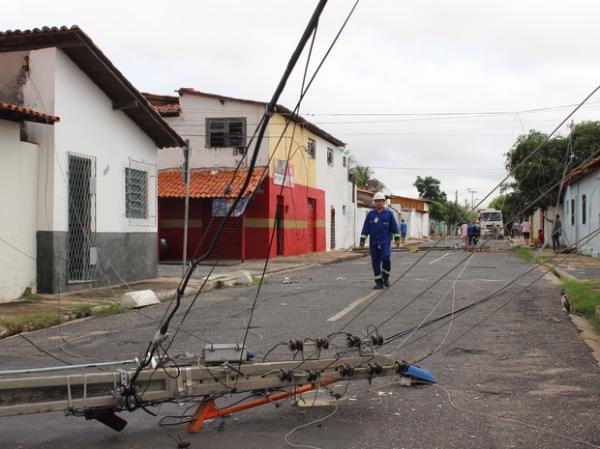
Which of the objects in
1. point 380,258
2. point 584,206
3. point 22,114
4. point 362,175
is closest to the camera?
point 22,114

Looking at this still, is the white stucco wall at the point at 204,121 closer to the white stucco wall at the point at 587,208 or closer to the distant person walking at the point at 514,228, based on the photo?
the distant person walking at the point at 514,228

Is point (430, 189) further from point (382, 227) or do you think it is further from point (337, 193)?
point (382, 227)

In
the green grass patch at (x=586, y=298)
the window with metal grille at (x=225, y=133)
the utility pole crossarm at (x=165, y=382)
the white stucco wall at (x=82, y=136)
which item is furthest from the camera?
the window with metal grille at (x=225, y=133)

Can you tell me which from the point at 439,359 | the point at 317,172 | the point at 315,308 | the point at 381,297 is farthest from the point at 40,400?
the point at 317,172

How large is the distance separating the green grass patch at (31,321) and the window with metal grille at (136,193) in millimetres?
5747

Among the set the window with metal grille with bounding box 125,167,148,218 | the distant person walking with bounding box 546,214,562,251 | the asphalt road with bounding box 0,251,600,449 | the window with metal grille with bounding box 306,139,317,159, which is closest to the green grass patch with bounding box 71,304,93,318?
the asphalt road with bounding box 0,251,600,449

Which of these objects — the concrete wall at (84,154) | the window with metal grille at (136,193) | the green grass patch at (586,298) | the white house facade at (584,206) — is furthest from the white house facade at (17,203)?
the white house facade at (584,206)

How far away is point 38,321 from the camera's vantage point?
9195 mm

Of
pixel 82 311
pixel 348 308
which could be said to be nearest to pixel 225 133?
pixel 82 311

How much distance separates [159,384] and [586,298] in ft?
27.1

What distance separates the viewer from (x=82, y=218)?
1348 cm

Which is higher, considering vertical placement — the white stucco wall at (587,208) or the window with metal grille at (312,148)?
the window with metal grille at (312,148)

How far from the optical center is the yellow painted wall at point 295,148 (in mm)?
24295

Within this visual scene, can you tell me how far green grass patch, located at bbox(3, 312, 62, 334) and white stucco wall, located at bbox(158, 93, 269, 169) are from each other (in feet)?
50.3
